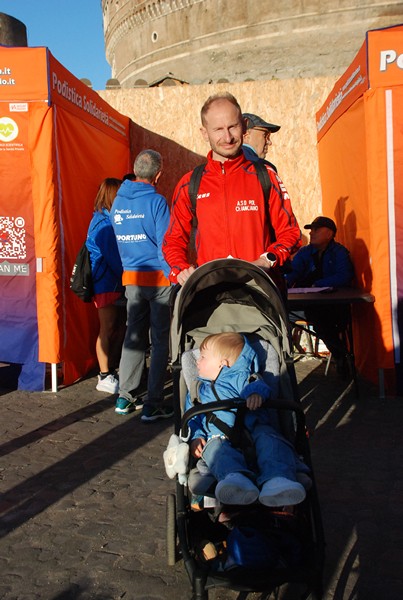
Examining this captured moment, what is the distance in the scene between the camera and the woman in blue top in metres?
6.91

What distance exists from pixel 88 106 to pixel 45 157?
54.6 inches

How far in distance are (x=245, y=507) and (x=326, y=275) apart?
4866mm

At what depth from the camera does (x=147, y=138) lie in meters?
9.77

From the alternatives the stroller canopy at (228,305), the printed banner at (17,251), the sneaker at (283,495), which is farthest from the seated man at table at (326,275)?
the sneaker at (283,495)

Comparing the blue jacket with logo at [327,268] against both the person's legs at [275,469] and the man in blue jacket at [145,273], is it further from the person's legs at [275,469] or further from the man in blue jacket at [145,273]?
the person's legs at [275,469]

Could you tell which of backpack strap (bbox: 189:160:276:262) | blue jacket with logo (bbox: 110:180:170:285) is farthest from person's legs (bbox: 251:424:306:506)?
blue jacket with logo (bbox: 110:180:170:285)

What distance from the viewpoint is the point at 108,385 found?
22.9 ft

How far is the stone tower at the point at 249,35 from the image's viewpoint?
31.6 meters

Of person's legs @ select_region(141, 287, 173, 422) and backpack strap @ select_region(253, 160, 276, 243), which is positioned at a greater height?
backpack strap @ select_region(253, 160, 276, 243)

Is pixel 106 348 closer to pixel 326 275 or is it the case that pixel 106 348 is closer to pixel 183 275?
pixel 326 275

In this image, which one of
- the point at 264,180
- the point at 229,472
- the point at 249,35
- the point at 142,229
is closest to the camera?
the point at 229,472

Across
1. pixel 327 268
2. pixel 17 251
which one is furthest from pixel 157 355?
pixel 327 268

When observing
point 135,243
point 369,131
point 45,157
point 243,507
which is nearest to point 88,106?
point 45,157

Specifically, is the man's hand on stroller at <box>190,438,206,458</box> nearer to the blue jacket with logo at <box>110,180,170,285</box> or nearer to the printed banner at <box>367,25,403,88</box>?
the blue jacket with logo at <box>110,180,170,285</box>
